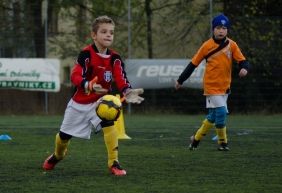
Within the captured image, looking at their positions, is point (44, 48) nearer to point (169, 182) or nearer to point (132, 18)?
point (132, 18)

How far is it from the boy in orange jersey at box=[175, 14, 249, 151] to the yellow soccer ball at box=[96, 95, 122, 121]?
307cm

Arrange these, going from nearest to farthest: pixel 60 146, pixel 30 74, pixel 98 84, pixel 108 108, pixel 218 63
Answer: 1. pixel 108 108
2. pixel 98 84
3. pixel 60 146
4. pixel 218 63
5. pixel 30 74

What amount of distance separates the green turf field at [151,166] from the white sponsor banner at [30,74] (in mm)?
8171

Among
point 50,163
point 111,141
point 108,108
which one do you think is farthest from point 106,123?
point 50,163

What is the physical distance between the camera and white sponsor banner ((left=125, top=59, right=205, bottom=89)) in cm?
2186

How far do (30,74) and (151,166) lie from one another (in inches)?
542

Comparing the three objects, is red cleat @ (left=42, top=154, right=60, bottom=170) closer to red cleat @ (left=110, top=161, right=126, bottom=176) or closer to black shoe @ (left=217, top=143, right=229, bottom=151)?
red cleat @ (left=110, top=161, right=126, bottom=176)

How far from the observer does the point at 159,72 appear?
72.3ft

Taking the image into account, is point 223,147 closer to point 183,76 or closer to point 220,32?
point 183,76

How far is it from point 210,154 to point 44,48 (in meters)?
13.4

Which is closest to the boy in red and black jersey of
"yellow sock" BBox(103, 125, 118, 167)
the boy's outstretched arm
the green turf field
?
"yellow sock" BBox(103, 125, 118, 167)

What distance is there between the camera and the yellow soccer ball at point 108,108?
7.84 m

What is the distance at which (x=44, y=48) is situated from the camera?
74.8 ft

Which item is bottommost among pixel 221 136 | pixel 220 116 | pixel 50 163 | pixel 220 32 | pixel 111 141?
pixel 221 136
